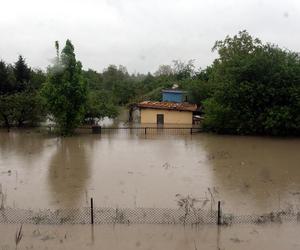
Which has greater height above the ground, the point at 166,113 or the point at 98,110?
the point at 98,110

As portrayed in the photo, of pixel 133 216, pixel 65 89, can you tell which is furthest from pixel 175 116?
pixel 133 216

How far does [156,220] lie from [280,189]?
5.47m

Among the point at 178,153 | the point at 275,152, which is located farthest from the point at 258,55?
the point at 178,153

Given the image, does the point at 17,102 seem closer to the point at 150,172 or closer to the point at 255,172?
the point at 150,172

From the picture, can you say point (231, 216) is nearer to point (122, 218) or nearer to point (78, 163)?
point (122, 218)

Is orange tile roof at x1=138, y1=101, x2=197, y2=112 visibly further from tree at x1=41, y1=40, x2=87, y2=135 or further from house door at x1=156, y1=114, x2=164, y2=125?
tree at x1=41, y1=40, x2=87, y2=135

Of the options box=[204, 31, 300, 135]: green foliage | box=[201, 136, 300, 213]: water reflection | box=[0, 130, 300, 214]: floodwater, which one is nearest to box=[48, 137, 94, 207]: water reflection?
box=[0, 130, 300, 214]: floodwater

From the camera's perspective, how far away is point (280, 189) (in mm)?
13891

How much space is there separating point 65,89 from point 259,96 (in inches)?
519

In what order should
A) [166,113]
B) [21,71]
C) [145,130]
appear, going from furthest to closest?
[21,71], [166,113], [145,130]

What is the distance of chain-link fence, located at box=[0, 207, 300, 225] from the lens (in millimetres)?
10500

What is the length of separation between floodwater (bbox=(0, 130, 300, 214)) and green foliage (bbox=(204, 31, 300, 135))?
1.62 metres

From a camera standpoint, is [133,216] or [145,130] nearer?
[133,216]

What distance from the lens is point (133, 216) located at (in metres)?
11.0
